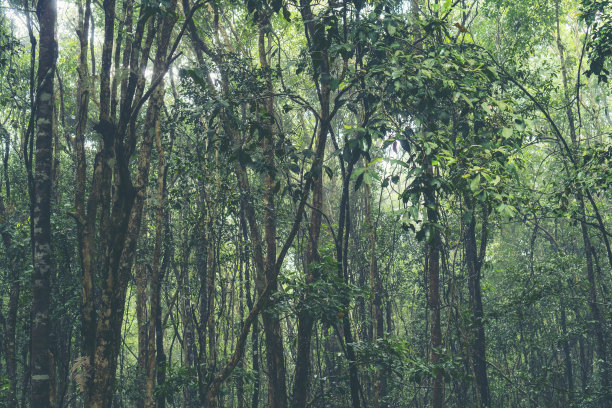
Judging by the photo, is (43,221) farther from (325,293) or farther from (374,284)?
(374,284)

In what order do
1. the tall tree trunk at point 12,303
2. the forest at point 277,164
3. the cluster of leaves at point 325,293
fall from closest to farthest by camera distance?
1. the forest at point 277,164
2. the cluster of leaves at point 325,293
3. the tall tree trunk at point 12,303

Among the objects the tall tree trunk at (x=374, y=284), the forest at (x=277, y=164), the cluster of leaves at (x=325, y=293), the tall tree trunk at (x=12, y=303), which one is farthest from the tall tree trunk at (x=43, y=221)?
the tall tree trunk at (x=374, y=284)

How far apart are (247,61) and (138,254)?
409 cm

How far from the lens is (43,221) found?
368 centimetres

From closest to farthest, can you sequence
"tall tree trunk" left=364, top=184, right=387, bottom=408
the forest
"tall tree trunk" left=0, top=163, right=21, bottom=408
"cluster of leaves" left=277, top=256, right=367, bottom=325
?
the forest < "cluster of leaves" left=277, top=256, right=367, bottom=325 < "tall tree trunk" left=0, top=163, right=21, bottom=408 < "tall tree trunk" left=364, top=184, right=387, bottom=408

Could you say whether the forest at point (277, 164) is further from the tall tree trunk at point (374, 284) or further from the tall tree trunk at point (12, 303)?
the tall tree trunk at point (374, 284)

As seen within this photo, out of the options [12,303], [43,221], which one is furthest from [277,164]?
[12,303]

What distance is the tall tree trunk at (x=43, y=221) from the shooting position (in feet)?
11.5

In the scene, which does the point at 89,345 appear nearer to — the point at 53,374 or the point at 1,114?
the point at 53,374

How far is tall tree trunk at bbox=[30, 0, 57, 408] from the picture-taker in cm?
349

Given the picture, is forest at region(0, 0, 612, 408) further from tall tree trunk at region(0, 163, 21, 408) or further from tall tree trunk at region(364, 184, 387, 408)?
tall tree trunk at region(364, 184, 387, 408)

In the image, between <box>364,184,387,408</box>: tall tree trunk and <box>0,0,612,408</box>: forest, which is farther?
<box>364,184,387,408</box>: tall tree trunk

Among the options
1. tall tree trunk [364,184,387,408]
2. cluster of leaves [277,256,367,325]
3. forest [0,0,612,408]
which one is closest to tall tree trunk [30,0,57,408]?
forest [0,0,612,408]

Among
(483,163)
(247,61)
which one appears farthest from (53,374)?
(483,163)
